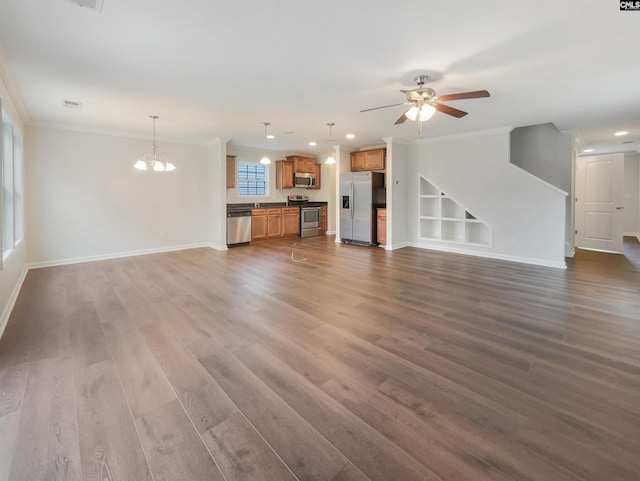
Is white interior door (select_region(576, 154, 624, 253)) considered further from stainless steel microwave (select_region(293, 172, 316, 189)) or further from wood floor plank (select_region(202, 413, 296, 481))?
wood floor plank (select_region(202, 413, 296, 481))

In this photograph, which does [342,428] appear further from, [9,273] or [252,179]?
[252,179]

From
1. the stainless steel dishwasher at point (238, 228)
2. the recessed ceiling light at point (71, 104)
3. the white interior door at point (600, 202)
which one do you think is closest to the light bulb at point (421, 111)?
the recessed ceiling light at point (71, 104)

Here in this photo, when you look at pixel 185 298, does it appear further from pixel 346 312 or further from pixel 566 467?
pixel 566 467

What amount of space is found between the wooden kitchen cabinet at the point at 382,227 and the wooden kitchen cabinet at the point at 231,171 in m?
3.89

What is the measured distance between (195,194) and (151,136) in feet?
4.96

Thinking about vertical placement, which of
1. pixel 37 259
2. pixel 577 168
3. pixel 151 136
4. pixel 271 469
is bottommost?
pixel 271 469

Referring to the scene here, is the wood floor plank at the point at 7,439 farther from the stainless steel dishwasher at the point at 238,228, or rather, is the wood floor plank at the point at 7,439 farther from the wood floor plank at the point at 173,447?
the stainless steel dishwasher at the point at 238,228

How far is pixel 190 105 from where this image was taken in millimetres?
4324

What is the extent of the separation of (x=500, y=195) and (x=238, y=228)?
5.81 metres

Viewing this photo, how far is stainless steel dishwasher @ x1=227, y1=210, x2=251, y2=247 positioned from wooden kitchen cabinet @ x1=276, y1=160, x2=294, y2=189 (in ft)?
5.76

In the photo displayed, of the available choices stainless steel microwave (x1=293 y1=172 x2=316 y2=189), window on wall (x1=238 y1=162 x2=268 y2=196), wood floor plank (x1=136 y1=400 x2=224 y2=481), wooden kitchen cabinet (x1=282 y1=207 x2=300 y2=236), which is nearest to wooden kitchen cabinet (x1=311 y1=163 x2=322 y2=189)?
stainless steel microwave (x1=293 y1=172 x2=316 y2=189)

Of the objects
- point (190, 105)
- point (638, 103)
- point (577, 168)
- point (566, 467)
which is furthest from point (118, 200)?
point (577, 168)

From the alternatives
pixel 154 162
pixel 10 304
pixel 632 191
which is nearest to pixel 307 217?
pixel 154 162

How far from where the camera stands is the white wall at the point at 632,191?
27.8 feet
